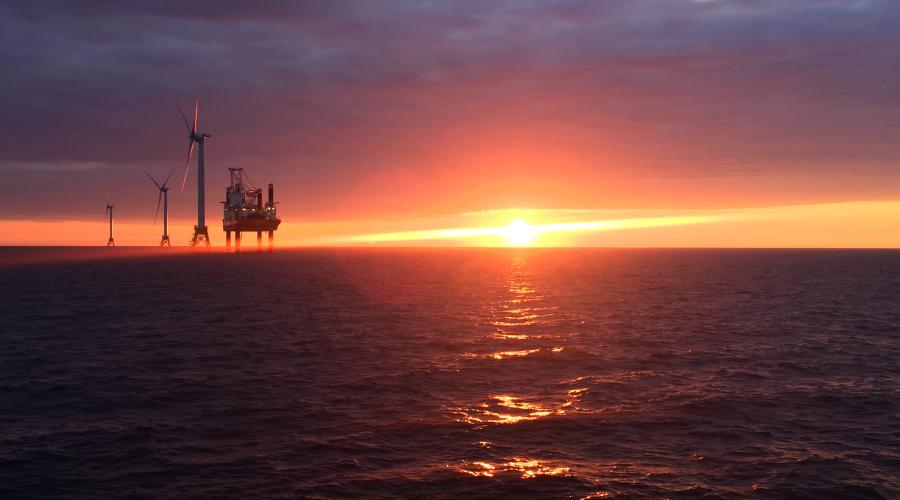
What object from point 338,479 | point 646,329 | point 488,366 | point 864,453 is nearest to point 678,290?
point 646,329

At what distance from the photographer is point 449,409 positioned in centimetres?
3130

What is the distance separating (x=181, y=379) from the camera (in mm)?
38250

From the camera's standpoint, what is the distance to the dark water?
2244 centimetres

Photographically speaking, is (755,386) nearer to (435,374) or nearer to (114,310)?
(435,374)

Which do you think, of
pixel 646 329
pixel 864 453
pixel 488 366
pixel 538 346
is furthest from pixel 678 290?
pixel 864 453

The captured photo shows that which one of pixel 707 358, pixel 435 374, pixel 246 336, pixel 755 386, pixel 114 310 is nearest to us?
pixel 755 386

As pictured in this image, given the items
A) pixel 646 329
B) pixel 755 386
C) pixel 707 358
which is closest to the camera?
pixel 755 386

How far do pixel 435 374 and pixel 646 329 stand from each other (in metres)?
28.9

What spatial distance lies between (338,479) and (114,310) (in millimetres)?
66741

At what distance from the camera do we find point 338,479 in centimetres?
2234

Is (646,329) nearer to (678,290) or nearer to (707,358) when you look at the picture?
(707,358)

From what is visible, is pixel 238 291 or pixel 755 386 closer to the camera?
pixel 755 386

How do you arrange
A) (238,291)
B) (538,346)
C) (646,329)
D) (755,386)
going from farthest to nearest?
(238,291) → (646,329) → (538,346) → (755,386)

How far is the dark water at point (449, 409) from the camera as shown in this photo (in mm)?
22438
